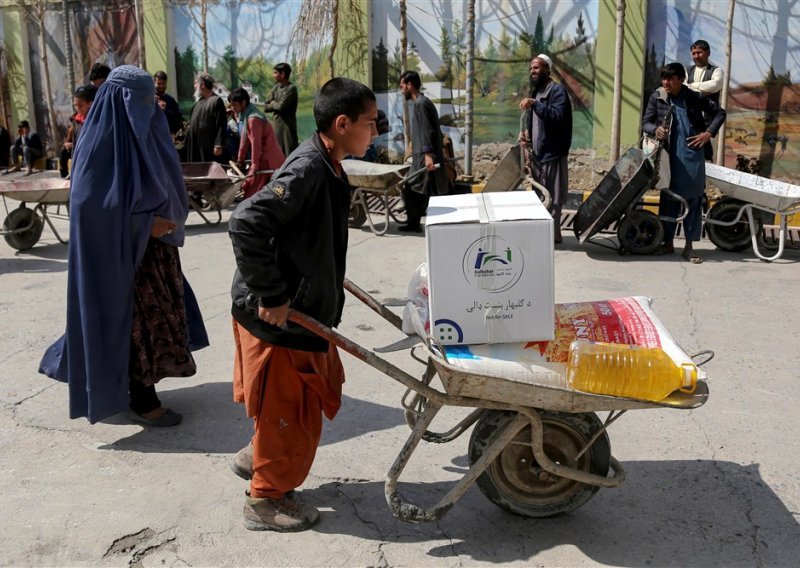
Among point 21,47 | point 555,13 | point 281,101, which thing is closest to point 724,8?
point 555,13

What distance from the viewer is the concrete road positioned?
2.95 m

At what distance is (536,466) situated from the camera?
3.00 m

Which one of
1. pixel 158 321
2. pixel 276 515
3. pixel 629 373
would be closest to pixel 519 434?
pixel 629 373

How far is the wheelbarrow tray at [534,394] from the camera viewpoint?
2631 mm

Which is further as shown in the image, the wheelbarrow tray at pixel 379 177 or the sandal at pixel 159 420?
the wheelbarrow tray at pixel 379 177

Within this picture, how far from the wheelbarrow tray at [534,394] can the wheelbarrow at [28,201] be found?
6215 millimetres

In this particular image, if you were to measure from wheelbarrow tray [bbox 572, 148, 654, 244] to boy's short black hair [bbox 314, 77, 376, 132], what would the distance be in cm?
485

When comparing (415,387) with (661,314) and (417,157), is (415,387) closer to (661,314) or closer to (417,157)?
(661,314)

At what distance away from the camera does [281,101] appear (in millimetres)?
10258

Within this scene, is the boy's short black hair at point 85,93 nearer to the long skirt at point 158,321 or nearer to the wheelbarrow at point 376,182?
the long skirt at point 158,321

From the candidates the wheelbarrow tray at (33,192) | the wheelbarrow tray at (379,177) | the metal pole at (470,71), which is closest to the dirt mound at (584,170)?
the metal pole at (470,71)

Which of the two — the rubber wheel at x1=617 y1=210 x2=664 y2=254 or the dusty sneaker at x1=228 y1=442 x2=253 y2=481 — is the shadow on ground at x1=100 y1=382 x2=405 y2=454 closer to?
the dusty sneaker at x1=228 y1=442 x2=253 y2=481

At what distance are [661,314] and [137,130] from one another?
376cm

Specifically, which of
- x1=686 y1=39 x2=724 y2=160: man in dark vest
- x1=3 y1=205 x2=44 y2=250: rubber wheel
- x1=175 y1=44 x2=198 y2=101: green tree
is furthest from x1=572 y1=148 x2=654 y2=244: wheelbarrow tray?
x1=175 y1=44 x2=198 y2=101: green tree
